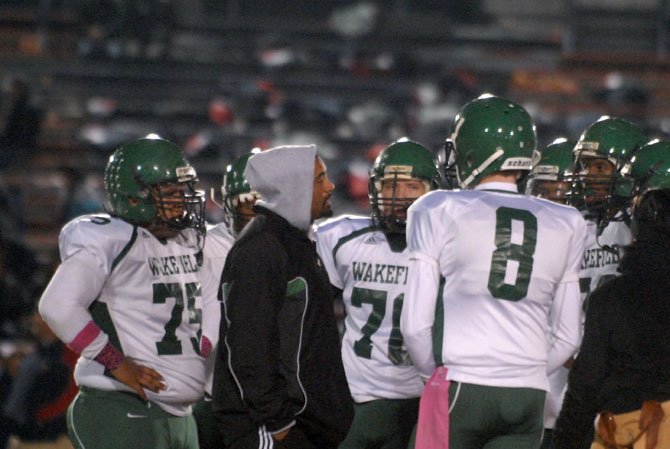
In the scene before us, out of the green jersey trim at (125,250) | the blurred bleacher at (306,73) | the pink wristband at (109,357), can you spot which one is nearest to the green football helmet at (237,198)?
the green jersey trim at (125,250)

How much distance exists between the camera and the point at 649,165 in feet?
16.6

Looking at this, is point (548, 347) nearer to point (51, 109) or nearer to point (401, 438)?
point (401, 438)

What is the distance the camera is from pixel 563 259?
408 centimetres

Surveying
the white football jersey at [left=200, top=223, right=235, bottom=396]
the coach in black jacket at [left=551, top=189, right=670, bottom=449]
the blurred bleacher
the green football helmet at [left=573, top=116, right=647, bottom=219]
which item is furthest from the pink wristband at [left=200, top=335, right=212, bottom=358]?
the blurred bleacher

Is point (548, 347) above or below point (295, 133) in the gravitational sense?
above

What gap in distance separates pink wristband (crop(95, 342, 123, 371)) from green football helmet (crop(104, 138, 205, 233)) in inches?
20.7

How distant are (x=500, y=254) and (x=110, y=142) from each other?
908cm

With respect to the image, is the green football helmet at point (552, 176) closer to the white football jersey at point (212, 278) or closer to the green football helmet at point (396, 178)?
the green football helmet at point (396, 178)

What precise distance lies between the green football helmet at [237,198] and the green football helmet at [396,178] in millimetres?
580

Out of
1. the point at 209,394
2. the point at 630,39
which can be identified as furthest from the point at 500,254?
the point at 630,39

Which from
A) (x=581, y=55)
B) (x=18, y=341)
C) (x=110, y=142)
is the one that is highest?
(x=581, y=55)

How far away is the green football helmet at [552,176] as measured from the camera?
5824 mm

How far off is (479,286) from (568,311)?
37 cm

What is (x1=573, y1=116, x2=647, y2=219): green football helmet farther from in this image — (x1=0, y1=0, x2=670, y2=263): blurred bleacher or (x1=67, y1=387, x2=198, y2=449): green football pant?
(x1=0, y1=0, x2=670, y2=263): blurred bleacher
